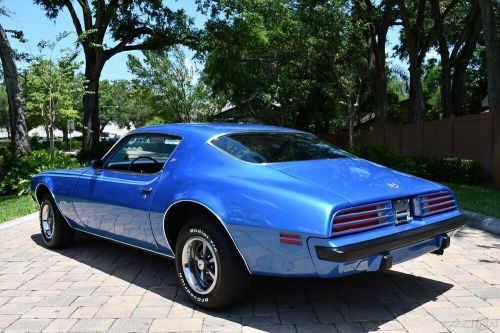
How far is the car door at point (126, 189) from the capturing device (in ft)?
15.5

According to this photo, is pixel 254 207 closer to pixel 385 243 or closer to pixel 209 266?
pixel 209 266

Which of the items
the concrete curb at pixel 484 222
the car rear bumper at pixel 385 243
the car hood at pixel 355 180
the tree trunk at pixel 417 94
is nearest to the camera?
the car rear bumper at pixel 385 243

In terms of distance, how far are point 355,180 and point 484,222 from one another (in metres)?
4.34

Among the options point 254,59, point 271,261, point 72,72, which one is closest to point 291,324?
point 271,261

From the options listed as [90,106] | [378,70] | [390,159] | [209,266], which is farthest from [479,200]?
[90,106]

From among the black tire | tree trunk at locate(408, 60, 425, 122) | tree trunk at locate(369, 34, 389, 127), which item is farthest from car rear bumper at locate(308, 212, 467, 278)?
tree trunk at locate(369, 34, 389, 127)

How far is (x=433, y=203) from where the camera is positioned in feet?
13.9

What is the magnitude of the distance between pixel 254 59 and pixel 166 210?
78.8ft

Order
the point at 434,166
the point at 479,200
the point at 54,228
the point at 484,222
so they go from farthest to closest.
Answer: the point at 434,166 < the point at 479,200 < the point at 484,222 < the point at 54,228

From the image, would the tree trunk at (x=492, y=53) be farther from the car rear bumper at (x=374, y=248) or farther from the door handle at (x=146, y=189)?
the door handle at (x=146, y=189)

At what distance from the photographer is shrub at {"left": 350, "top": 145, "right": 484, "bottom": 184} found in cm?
1302

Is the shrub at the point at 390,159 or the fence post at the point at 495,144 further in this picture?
the shrub at the point at 390,159

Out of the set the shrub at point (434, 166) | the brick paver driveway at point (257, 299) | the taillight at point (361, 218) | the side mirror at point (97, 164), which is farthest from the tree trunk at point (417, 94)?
the taillight at point (361, 218)

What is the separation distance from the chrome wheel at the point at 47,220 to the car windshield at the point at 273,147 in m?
2.92
